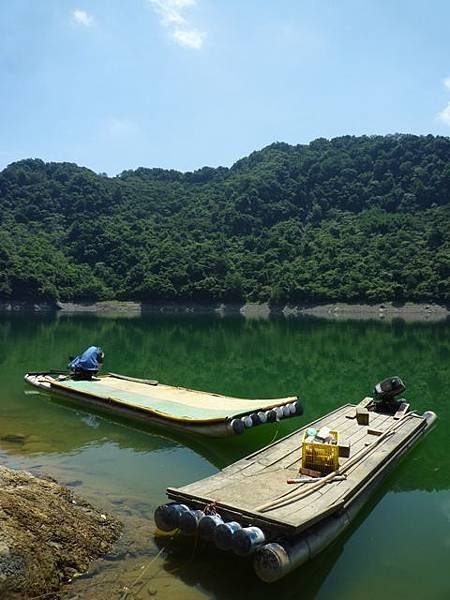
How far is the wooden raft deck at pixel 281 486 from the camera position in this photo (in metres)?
7.26

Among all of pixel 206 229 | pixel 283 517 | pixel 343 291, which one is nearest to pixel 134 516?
pixel 283 517

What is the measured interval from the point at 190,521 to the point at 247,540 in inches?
41.0

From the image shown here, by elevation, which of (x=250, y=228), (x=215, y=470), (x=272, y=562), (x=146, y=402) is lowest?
(x=215, y=470)

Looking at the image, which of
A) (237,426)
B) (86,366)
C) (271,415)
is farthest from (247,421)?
(86,366)

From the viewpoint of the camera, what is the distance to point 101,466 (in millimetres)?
11891

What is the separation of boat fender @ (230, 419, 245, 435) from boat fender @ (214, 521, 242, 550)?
207 inches

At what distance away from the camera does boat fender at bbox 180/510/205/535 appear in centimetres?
743

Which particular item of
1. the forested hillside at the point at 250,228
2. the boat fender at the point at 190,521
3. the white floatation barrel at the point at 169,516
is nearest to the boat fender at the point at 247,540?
the boat fender at the point at 190,521

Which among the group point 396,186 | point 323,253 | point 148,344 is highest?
point 396,186

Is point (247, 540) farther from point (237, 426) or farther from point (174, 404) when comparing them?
point (174, 404)

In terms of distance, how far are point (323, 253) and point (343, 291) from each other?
837 inches

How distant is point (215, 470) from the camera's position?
1173cm

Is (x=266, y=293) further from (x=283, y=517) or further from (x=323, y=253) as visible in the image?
(x=283, y=517)

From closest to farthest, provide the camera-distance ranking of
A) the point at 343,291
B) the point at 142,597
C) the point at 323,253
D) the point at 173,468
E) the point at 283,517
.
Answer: the point at 142,597 < the point at 283,517 < the point at 173,468 < the point at 343,291 < the point at 323,253
